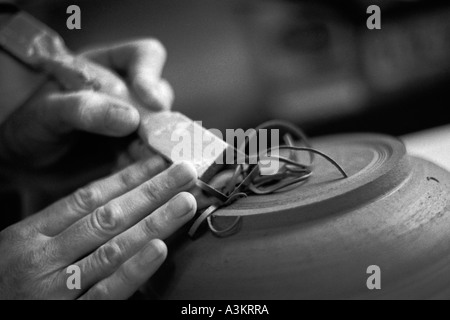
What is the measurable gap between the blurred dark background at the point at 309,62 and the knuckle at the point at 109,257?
1.31m

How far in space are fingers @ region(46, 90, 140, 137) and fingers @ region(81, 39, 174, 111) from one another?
49mm

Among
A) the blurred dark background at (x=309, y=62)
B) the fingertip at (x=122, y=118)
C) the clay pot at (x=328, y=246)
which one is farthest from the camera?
the blurred dark background at (x=309, y=62)

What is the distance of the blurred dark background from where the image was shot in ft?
6.29

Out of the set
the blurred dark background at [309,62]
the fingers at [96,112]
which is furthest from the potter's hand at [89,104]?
the blurred dark background at [309,62]

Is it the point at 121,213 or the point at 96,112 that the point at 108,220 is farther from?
the point at 96,112

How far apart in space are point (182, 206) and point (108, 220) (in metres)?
0.12

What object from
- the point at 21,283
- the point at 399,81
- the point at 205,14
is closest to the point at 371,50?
the point at 399,81

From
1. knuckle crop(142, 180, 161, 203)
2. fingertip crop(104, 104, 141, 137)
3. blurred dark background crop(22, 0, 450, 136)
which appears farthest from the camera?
blurred dark background crop(22, 0, 450, 136)

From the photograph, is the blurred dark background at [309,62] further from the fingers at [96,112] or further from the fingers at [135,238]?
the fingers at [135,238]

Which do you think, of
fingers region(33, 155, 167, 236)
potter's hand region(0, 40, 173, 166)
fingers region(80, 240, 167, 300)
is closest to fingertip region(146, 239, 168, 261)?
fingers region(80, 240, 167, 300)

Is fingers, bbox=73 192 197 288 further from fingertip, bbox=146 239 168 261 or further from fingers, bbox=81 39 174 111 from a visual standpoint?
fingers, bbox=81 39 174 111

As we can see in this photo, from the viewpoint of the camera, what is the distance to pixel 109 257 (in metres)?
0.62

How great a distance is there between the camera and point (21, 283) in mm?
656

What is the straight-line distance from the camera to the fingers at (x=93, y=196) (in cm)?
72
